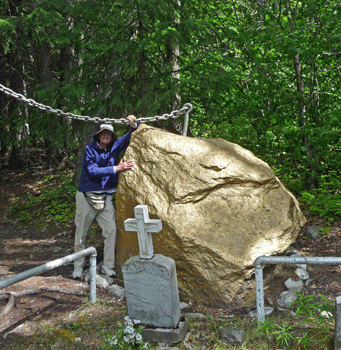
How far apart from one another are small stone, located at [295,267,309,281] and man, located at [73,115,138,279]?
8.37 ft

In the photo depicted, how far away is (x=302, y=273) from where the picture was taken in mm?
4992

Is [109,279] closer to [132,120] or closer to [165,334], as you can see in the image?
[165,334]

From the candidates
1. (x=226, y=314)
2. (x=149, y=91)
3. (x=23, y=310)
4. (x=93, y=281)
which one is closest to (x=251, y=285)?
(x=226, y=314)

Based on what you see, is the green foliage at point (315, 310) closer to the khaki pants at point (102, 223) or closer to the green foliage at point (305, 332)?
the green foliage at point (305, 332)

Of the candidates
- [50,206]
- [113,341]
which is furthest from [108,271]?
[50,206]

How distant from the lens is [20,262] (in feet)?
22.7

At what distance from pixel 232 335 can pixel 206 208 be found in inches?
Result: 62.2

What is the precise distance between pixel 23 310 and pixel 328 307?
11.7 ft

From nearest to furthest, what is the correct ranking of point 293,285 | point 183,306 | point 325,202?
point 183,306 < point 293,285 < point 325,202

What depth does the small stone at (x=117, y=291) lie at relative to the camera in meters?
4.96

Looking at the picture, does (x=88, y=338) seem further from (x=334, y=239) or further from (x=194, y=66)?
(x=194, y=66)

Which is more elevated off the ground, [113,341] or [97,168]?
[97,168]

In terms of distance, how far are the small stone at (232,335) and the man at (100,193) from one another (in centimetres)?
206

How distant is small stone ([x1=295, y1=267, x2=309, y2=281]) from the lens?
16.2 feet
